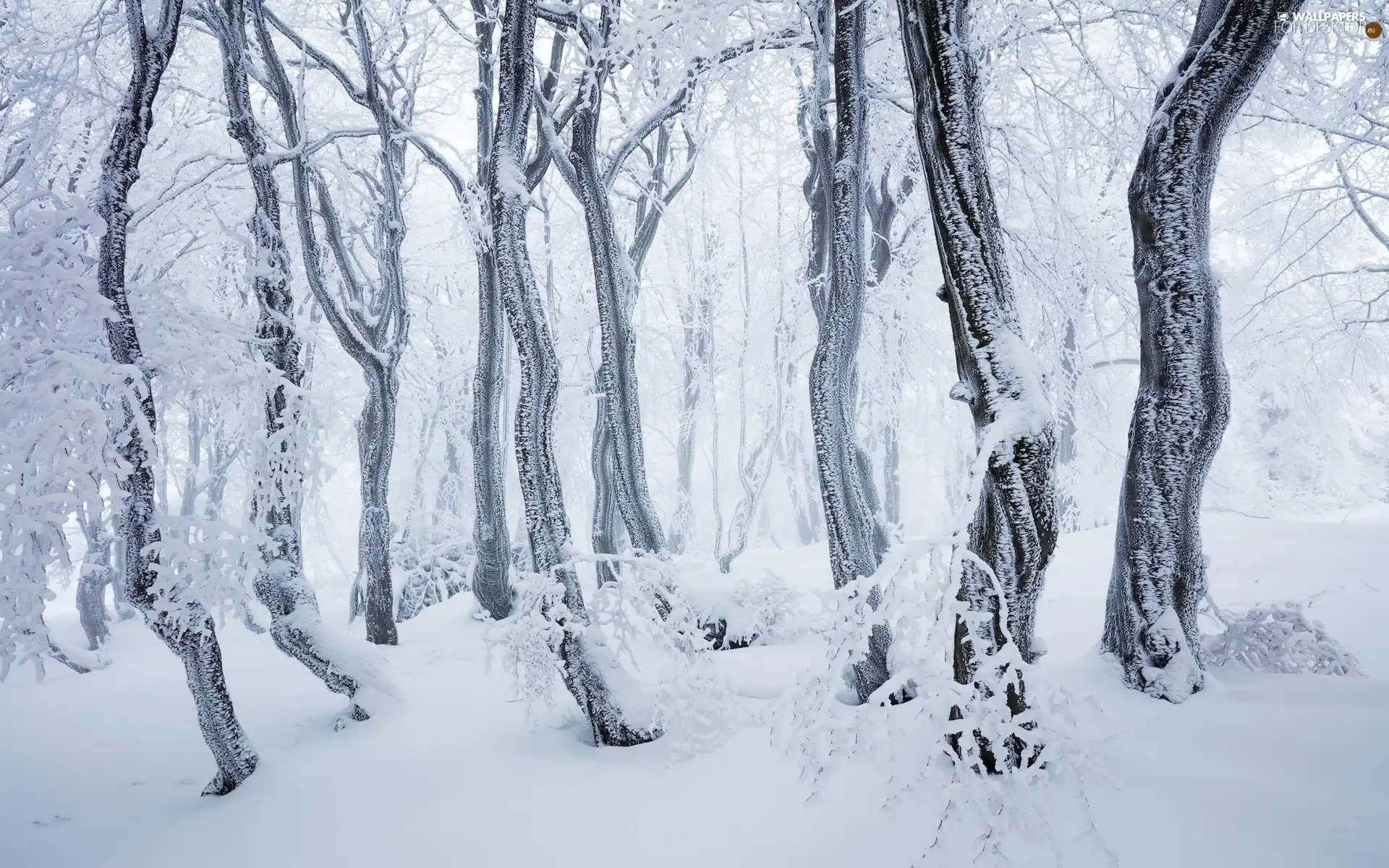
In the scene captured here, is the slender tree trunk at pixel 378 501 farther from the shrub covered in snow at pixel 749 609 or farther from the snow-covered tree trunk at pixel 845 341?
the snow-covered tree trunk at pixel 845 341

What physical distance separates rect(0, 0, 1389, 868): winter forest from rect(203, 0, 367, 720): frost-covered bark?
0.04m

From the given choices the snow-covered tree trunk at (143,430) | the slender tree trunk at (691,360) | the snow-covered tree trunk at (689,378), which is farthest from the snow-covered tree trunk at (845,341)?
the snow-covered tree trunk at (689,378)

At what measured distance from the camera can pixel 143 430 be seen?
12.8ft

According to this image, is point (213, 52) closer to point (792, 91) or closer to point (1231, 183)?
point (792, 91)

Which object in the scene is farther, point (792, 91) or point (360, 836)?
point (792, 91)

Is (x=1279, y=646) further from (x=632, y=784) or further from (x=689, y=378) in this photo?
(x=689, y=378)

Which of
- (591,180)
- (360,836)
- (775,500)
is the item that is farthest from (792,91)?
(775,500)

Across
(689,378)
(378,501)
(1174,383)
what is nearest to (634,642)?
(1174,383)

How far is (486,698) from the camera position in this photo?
5.58 meters

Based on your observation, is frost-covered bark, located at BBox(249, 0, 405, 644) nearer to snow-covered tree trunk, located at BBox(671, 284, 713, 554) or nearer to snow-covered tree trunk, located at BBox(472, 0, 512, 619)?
snow-covered tree trunk, located at BBox(472, 0, 512, 619)

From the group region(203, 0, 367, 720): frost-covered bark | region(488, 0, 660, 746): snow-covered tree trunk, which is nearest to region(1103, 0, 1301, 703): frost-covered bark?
region(488, 0, 660, 746): snow-covered tree trunk

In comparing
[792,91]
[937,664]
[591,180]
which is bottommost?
[937,664]

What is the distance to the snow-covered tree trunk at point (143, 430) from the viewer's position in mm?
3943

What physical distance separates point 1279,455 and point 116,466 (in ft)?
68.5
